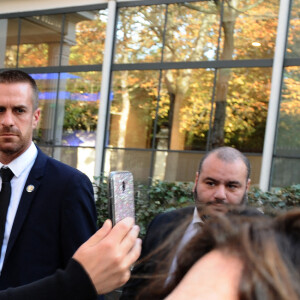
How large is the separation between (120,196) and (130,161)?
10985 millimetres

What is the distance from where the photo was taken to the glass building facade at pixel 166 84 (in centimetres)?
1077

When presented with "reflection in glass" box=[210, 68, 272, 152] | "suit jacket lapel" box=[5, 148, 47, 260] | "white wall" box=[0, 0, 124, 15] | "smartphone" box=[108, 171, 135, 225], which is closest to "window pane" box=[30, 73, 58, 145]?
"white wall" box=[0, 0, 124, 15]

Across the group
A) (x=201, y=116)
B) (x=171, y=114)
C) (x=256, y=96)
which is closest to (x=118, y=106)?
(x=171, y=114)

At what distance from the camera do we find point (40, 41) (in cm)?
1441

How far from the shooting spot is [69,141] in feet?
44.6

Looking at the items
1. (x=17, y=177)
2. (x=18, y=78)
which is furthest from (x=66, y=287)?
(x=18, y=78)

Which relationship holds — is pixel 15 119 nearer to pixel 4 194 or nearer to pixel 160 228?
pixel 4 194

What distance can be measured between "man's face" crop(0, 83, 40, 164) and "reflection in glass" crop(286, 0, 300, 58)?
882cm

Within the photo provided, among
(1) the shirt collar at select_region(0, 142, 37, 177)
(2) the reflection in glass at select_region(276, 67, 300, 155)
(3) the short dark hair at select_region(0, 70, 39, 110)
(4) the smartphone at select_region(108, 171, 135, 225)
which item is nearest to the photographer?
(4) the smartphone at select_region(108, 171, 135, 225)

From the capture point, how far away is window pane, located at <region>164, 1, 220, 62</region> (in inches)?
454

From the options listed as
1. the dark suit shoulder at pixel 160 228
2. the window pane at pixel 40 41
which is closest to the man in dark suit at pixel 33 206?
the dark suit shoulder at pixel 160 228

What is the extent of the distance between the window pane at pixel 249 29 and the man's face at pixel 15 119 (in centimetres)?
891

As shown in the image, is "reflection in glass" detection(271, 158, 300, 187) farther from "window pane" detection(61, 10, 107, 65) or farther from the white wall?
the white wall

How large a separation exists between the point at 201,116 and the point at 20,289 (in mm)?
10420
